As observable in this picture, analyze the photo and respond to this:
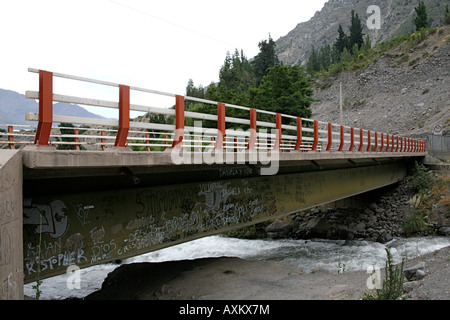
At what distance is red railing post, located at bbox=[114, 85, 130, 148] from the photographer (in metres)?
5.71

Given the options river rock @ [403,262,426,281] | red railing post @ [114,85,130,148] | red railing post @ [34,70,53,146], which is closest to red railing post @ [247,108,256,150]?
red railing post @ [114,85,130,148]

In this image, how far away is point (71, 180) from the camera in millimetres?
5645

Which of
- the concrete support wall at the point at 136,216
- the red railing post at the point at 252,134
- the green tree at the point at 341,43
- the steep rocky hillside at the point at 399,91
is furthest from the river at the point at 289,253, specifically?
the green tree at the point at 341,43

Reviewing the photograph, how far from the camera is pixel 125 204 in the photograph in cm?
663

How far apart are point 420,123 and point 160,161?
4599cm

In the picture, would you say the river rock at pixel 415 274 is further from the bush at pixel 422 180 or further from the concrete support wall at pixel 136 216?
the bush at pixel 422 180

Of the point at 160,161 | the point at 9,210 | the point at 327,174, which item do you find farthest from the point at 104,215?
the point at 327,174

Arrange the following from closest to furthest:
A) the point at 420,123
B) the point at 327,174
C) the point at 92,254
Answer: the point at 92,254, the point at 327,174, the point at 420,123

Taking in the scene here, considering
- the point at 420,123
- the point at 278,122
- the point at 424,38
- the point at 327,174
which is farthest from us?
the point at 424,38

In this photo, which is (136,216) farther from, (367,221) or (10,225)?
(367,221)

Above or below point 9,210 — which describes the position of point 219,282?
below

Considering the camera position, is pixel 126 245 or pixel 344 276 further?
pixel 344 276
